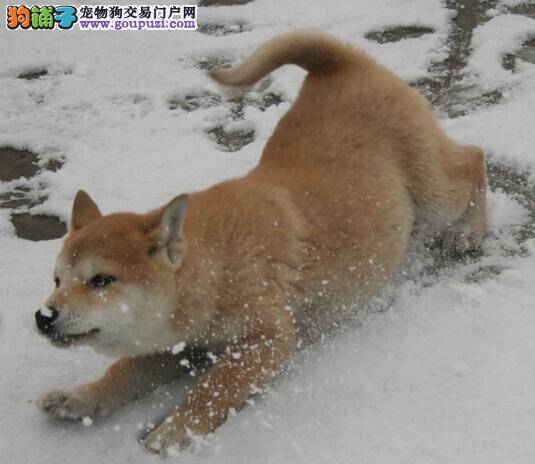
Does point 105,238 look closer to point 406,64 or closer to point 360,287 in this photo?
point 360,287

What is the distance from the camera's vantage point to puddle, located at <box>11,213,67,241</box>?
11.4ft

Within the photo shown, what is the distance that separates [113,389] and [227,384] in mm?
425

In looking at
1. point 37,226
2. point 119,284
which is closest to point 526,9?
point 37,226

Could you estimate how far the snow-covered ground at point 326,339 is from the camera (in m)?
2.34

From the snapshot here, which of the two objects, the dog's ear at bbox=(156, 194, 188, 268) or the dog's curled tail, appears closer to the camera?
the dog's ear at bbox=(156, 194, 188, 268)

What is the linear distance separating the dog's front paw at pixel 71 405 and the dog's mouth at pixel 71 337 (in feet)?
1.04

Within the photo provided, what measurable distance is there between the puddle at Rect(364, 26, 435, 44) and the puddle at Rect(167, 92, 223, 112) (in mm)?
1188

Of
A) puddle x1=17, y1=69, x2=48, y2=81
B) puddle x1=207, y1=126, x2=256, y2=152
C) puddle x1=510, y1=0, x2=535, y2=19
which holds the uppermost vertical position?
puddle x1=510, y1=0, x2=535, y2=19

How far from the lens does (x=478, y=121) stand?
153 inches

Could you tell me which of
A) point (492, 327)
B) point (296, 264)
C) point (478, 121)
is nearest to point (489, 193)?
point (478, 121)

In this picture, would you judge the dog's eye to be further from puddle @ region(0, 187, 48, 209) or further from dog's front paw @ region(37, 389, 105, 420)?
puddle @ region(0, 187, 48, 209)

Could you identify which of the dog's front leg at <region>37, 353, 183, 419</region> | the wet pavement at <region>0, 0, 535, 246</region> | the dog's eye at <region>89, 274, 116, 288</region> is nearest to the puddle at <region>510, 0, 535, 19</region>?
the wet pavement at <region>0, 0, 535, 246</region>

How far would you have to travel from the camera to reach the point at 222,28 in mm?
5172

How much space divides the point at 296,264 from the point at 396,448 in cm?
74
